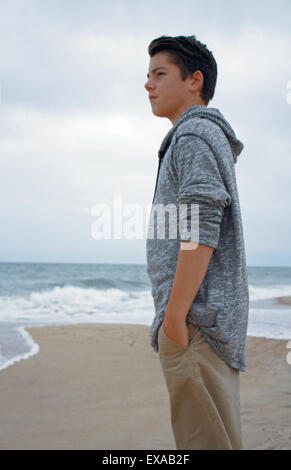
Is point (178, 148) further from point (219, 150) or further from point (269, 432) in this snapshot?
point (269, 432)

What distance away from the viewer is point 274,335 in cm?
803

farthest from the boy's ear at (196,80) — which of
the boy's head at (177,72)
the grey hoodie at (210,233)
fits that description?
the grey hoodie at (210,233)

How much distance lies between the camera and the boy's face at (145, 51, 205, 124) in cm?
161

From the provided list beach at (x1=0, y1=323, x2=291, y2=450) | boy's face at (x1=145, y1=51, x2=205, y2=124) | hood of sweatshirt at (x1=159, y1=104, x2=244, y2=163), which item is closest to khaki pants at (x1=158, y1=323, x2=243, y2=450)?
hood of sweatshirt at (x1=159, y1=104, x2=244, y2=163)

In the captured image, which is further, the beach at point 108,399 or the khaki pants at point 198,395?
the beach at point 108,399

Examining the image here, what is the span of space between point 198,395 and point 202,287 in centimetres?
33

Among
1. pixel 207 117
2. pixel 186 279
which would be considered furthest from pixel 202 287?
pixel 207 117

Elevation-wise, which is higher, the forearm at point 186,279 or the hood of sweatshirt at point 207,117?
the hood of sweatshirt at point 207,117

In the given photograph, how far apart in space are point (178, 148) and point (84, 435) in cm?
286

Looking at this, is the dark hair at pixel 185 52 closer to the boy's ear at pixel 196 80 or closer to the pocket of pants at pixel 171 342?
the boy's ear at pixel 196 80

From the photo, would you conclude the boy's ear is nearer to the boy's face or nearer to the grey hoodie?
the boy's face

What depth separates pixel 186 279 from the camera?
51.7 inches

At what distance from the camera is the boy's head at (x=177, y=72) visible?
1.60 meters
